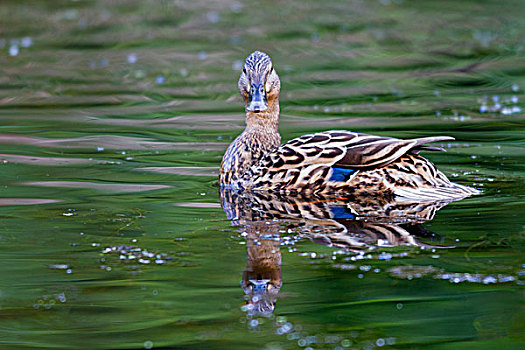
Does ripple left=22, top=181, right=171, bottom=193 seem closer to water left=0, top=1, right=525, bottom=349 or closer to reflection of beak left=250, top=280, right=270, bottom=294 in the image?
water left=0, top=1, right=525, bottom=349

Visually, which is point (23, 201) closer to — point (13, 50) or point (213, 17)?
point (13, 50)

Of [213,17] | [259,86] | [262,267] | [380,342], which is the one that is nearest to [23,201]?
[259,86]

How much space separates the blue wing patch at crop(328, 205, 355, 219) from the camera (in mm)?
7102

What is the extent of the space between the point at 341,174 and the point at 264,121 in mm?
1296

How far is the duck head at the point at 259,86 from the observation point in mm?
8469

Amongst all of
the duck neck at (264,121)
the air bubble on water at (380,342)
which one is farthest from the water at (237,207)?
the duck neck at (264,121)

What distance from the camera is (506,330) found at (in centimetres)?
480

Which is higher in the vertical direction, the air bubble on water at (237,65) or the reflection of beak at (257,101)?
the air bubble on water at (237,65)

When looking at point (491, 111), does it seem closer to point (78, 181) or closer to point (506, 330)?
point (78, 181)

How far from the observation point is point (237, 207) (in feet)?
24.8

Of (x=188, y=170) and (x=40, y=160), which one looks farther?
(x=40, y=160)

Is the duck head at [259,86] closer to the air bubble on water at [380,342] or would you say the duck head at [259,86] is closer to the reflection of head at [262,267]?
the reflection of head at [262,267]

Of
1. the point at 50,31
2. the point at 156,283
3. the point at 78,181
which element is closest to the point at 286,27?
the point at 50,31

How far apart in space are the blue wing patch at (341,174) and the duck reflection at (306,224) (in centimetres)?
19
